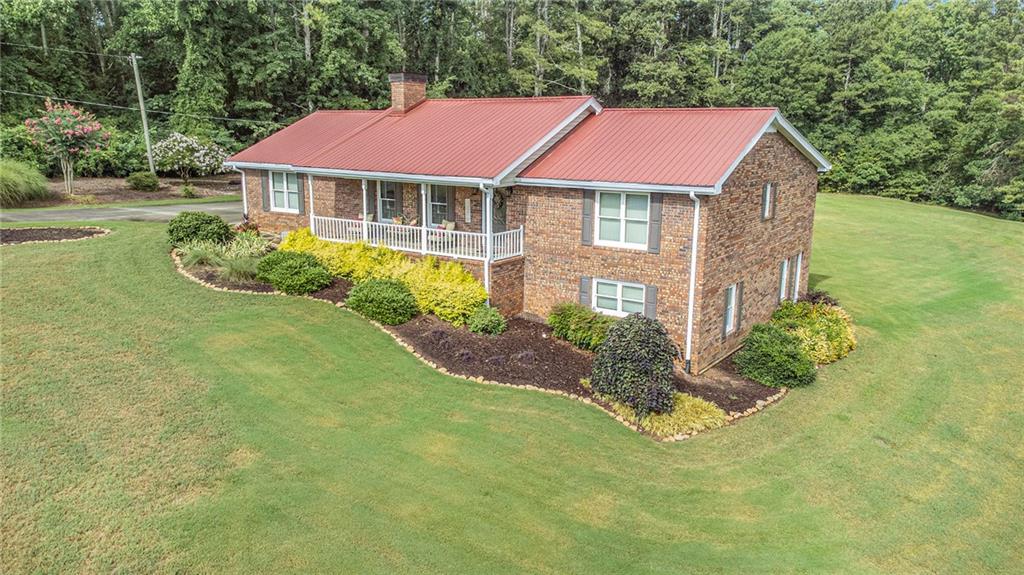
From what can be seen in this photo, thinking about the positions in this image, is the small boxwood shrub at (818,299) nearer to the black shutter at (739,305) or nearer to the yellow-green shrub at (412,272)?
the black shutter at (739,305)

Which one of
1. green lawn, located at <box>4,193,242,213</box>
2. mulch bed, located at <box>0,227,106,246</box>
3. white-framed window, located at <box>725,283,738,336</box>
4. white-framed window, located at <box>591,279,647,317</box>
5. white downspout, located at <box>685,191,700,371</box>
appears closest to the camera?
white downspout, located at <box>685,191,700,371</box>

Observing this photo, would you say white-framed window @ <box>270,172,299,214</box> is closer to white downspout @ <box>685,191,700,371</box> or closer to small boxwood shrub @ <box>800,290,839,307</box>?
white downspout @ <box>685,191,700,371</box>

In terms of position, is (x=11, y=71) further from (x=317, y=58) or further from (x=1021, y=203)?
(x=1021, y=203)

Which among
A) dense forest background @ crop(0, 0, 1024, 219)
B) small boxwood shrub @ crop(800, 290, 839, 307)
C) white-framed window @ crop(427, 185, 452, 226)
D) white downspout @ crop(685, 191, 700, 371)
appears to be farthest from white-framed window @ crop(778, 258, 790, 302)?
dense forest background @ crop(0, 0, 1024, 219)

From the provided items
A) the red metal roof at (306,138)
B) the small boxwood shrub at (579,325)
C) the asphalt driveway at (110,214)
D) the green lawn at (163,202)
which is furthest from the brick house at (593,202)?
the green lawn at (163,202)

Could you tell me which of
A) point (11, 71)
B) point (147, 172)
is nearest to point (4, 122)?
point (11, 71)

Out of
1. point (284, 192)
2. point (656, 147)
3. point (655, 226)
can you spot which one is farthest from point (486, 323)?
point (284, 192)
